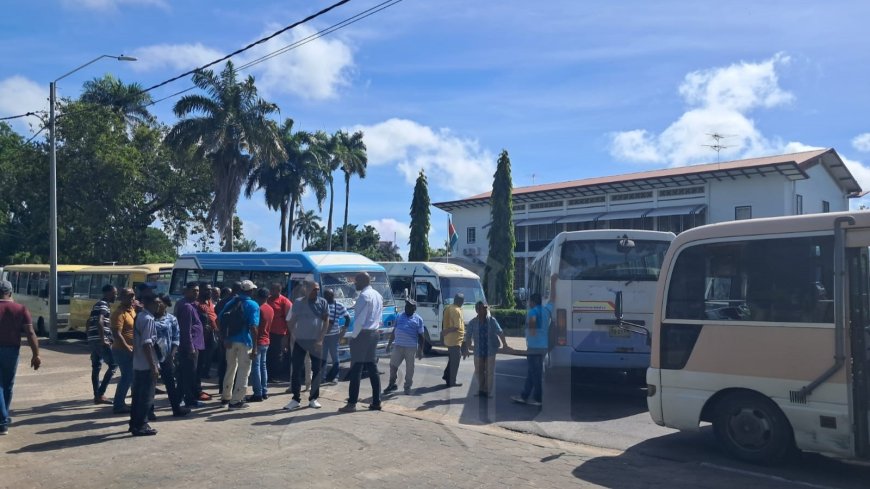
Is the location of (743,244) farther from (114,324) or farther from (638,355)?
(114,324)

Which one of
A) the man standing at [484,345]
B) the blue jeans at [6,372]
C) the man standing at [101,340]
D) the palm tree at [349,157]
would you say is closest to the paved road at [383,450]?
the blue jeans at [6,372]

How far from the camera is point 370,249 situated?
260ft

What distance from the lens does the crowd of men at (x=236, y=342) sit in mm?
8500

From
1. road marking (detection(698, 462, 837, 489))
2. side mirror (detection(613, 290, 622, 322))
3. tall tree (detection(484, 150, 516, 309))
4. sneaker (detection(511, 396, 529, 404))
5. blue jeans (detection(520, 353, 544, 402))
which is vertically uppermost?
tall tree (detection(484, 150, 516, 309))

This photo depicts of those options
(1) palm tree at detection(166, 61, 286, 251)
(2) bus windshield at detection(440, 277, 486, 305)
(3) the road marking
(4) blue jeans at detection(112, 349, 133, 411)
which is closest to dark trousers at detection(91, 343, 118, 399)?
(4) blue jeans at detection(112, 349, 133, 411)

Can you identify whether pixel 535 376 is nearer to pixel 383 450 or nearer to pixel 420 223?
pixel 383 450

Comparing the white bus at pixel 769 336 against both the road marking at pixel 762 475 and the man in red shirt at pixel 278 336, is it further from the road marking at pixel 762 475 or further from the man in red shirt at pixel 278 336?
the man in red shirt at pixel 278 336

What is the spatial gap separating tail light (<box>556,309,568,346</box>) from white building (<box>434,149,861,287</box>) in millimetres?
26400

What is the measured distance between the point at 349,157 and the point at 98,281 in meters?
30.9

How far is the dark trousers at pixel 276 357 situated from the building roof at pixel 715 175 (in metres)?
28.3

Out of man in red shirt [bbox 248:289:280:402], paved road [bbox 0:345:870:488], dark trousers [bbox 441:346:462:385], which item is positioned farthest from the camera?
dark trousers [bbox 441:346:462:385]

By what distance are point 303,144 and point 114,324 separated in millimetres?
36729

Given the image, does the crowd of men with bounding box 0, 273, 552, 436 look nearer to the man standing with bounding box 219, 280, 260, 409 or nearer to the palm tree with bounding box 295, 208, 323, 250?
the man standing with bounding box 219, 280, 260, 409

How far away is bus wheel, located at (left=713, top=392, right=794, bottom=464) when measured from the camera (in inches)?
282
